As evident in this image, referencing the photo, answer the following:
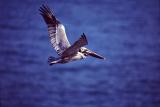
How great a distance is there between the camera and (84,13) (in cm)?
2797

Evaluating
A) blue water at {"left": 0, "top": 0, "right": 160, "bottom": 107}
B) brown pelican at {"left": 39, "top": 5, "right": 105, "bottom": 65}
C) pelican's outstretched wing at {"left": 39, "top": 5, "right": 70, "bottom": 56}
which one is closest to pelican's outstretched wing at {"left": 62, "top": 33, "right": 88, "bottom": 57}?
brown pelican at {"left": 39, "top": 5, "right": 105, "bottom": 65}

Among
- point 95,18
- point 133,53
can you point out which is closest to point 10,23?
point 95,18

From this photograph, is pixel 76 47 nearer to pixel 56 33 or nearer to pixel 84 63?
pixel 56 33

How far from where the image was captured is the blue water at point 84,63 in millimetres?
17016

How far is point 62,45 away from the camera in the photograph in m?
8.63

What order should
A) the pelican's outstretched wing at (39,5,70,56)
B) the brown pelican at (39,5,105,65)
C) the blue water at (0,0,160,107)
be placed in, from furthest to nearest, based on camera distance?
the blue water at (0,0,160,107) → the pelican's outstretched wing at (39,5,70,56) → the brown pelican at (39,5,105,65)

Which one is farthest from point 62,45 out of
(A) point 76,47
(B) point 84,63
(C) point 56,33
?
(B) point 84,63

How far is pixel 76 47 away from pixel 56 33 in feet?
4.60

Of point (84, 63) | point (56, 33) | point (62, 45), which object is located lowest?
point (62, 45)

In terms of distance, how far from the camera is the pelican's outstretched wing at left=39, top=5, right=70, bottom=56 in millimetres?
8625

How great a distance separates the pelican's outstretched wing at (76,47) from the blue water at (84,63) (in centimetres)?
828

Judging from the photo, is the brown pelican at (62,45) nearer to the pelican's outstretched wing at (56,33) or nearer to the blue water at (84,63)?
the pelican's outstretched wing at (56,33)

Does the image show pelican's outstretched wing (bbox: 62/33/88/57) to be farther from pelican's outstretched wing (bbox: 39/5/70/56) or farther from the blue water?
the blue water

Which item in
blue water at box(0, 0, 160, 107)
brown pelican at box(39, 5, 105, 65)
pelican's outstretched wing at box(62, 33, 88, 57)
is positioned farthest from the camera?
blue water at box(0, 0, 160, 107)
